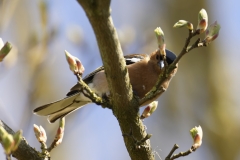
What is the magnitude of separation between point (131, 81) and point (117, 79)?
1.40 metres

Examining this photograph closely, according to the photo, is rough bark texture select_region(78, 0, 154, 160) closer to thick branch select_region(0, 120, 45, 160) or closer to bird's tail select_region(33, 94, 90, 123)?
thick branch select_region(0, 120, 45, 160)

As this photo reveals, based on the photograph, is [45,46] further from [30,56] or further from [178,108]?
[178,108]

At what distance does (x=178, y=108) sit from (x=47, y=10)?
475cm

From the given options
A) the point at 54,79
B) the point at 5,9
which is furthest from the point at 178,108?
the point at 5,9

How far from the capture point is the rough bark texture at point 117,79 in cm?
200

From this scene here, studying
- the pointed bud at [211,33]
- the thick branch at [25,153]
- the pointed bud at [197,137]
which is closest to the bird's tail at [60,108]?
the thick branch at [25,153]

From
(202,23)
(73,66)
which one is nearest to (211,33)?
(202,23)

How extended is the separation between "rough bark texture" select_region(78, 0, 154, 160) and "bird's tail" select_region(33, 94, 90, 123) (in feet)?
5.52

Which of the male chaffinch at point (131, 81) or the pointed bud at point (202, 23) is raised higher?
the pointed bud at point (202, 23)

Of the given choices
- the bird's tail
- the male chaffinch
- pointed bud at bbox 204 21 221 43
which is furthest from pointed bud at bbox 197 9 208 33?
the bird's tail

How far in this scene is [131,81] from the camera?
3732 mm

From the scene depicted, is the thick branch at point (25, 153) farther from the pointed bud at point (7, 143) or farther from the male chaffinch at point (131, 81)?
the male chaffinch at point (131, 81)

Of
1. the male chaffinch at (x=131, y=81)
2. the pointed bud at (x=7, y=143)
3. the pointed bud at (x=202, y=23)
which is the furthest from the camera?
the male chaffinch at (x=131, y=81)

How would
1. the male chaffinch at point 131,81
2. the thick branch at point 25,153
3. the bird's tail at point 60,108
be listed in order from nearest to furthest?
the thick branch at point 25,153, the male chaffinch at point 131,81, the bird's tail at point 60,108
